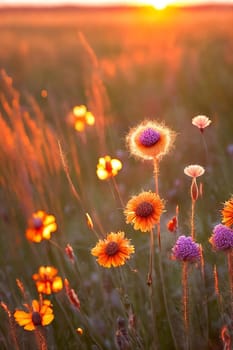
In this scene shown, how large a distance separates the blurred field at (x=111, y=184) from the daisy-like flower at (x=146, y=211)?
0.17 m

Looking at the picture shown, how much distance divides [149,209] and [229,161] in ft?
5.78

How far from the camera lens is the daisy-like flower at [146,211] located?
129cm

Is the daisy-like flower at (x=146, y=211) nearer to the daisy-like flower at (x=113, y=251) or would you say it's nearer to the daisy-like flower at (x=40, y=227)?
the daisy-like flower at (x=113, y=251)

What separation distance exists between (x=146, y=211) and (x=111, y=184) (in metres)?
0.74

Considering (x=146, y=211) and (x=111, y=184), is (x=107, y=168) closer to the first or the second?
(x=146, y=211)

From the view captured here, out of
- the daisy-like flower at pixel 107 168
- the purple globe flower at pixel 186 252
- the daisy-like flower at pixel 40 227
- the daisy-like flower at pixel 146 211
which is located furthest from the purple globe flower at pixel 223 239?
the daisy-like flower at pixel 40 227

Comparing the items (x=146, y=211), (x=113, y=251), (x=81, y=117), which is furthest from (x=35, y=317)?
(x=81, y=117)

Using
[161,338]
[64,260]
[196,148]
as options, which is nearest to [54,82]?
[196,148]

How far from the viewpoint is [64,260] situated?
7.66 feet

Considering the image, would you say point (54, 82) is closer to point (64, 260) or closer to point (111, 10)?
point (64, 260)

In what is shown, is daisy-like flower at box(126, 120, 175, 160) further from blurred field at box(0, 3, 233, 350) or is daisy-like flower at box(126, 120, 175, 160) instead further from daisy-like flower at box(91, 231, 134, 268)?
daisy-like flower at box(91, 231, 134, 268)

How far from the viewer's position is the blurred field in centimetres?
192

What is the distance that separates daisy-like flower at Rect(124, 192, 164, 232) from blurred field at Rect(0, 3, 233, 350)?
0.17 m

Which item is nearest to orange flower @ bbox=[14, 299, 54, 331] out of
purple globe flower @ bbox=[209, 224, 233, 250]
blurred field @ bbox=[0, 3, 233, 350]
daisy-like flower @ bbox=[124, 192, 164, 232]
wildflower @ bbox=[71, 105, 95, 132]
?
blurred field @ bbox=[0, 3, 233, 350]
